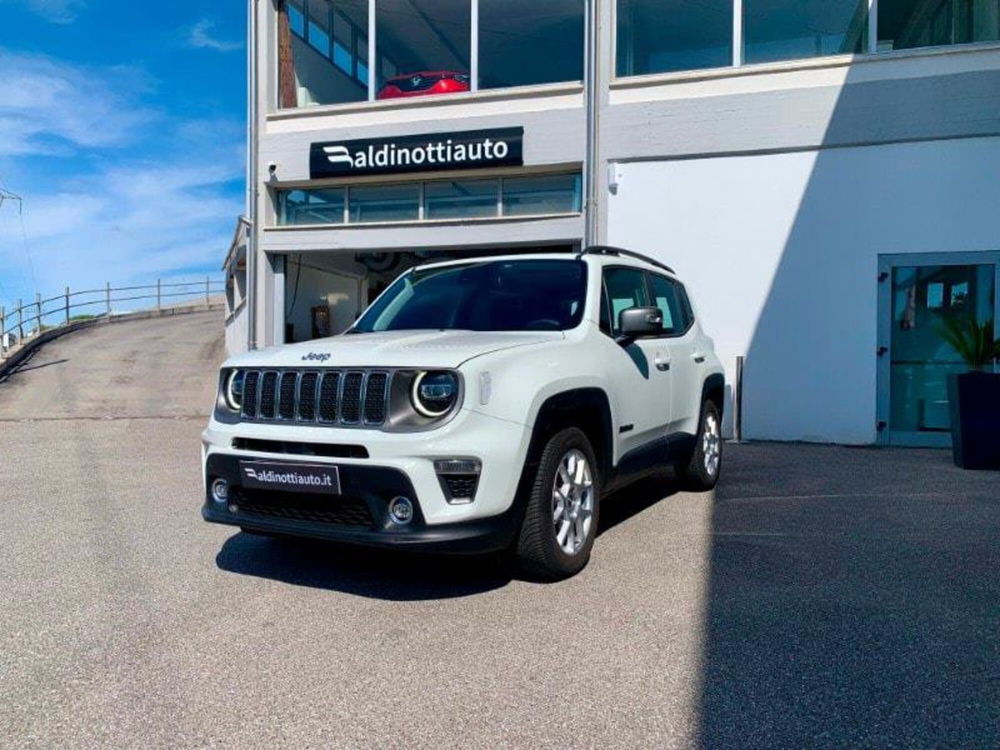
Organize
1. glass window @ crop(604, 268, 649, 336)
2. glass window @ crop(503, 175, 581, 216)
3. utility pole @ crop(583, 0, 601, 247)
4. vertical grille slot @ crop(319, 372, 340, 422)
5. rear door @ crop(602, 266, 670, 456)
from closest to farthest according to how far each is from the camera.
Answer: vertical grille slot @ crop(319, 372, 340, 422) < rear door @ crop(602, 266, 670, 456) < glass window @ crop(604, 268, 649, 336) < utility pole @ crop(583, 0, 601, 247) < glass window @ crop(503, 175, 581, 216)

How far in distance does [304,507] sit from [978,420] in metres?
7.21

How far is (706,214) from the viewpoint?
10664 millimetres

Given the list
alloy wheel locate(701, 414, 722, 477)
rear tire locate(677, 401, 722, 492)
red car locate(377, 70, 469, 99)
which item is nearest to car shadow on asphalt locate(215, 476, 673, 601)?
rear tire locate(677, 401, 722, 492)

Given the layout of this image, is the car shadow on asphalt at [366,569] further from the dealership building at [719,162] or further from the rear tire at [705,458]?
the dealership building at [719,162]

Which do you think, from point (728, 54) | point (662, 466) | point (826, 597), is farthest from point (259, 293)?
point (826, 597)

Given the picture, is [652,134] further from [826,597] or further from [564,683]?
[564,683]

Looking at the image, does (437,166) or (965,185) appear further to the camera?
(437,166)

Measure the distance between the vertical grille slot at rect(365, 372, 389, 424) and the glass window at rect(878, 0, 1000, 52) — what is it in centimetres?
949

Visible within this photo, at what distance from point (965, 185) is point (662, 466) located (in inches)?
268

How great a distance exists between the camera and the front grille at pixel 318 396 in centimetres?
371

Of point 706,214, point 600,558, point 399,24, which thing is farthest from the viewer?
point 399,24

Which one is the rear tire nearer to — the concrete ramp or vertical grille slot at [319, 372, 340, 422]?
vertical grille slot at [319, 372, 340, 422]

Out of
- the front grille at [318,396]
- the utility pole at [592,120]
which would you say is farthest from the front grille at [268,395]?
the utility pole at [592,120]

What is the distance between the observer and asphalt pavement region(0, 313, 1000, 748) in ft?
8.75
